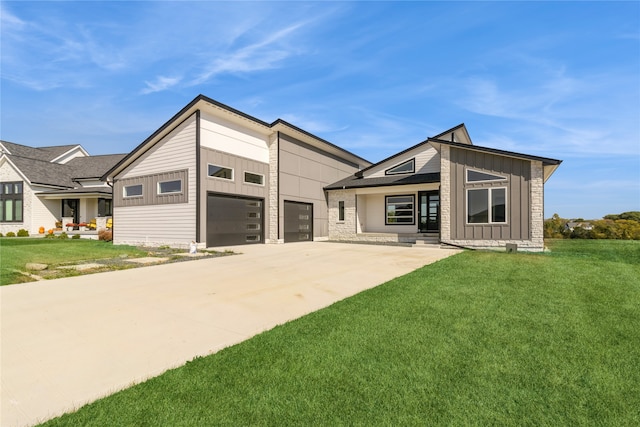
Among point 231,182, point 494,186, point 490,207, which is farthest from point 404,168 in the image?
point 231,182

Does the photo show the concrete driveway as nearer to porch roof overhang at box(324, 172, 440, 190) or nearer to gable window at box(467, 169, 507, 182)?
gable window at box(467, 169, 507, 182)

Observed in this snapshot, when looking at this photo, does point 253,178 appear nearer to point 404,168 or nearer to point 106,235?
point 404,168

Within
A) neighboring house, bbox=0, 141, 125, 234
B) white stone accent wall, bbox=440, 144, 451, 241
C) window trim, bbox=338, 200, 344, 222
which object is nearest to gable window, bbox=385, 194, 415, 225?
window trim, bbox=338, 200, 344, 222

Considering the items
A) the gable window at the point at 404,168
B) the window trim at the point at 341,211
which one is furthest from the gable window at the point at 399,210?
the window trim at the point at 341,211

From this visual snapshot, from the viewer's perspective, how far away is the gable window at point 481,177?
12.9 m

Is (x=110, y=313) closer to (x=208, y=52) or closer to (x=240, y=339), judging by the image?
(x=240, y=339)

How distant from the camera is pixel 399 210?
19.5 m

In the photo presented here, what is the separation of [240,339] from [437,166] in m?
17.5

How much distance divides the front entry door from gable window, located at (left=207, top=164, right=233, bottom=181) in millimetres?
→ 11703

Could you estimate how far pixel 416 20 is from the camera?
8656 mm

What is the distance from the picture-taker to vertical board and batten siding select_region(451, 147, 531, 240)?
12.5 meters

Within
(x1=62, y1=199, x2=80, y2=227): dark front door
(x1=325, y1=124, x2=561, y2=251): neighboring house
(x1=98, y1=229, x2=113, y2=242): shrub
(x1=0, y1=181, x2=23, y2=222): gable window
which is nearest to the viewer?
(x1=325, y1=124, x2=561, y2=251): neighboring house

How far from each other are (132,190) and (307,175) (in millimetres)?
10419

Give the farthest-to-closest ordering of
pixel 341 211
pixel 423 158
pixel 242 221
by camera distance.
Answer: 1. pixel 341 211
2. pixel 423 158
3. pixel 242 221
